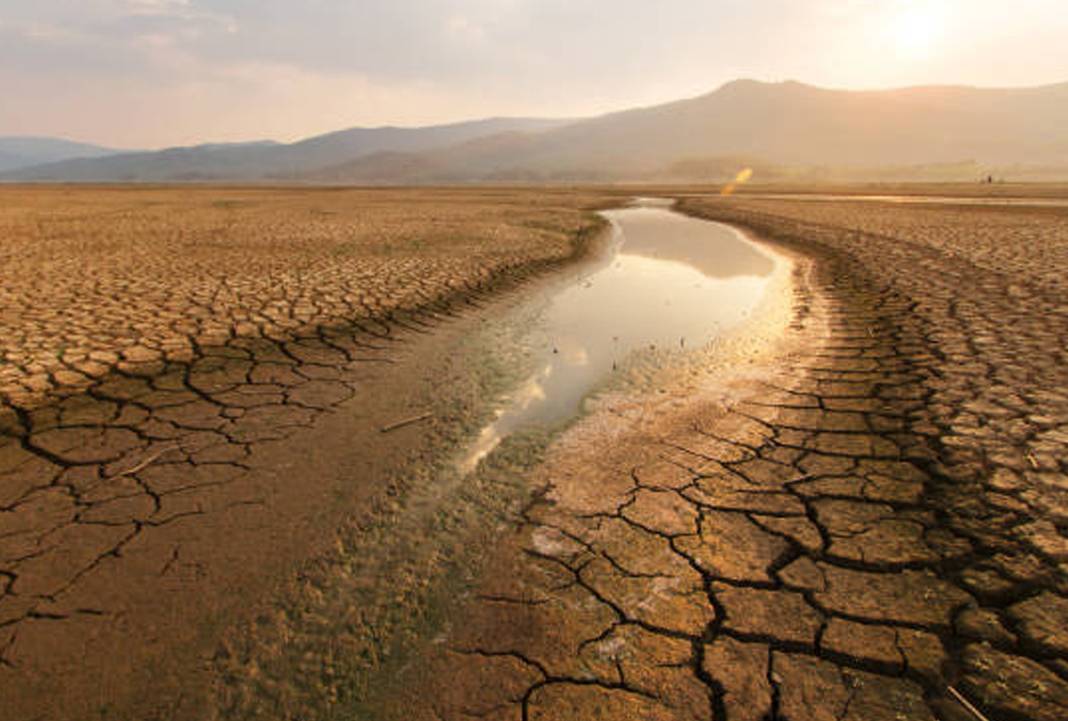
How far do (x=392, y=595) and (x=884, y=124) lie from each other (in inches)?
5549

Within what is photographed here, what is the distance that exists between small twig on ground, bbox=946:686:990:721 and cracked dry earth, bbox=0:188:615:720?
2.19 m

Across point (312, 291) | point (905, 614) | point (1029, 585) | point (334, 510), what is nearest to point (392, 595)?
point (334, 510)

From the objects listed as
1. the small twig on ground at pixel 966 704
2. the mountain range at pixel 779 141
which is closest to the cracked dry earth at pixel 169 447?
the small twig on ground at pixel 966 704

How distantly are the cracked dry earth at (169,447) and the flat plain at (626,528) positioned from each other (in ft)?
0.05

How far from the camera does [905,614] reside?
175 cm

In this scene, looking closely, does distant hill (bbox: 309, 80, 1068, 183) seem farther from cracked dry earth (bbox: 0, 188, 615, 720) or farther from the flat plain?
cracked dry earth (bbox: 0, 188, 615, 720)

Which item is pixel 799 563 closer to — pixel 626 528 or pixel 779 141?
pixel 626 528

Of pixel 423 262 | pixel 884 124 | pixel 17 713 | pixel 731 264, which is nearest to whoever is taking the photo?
pixel 17 713

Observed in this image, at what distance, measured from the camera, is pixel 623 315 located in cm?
600

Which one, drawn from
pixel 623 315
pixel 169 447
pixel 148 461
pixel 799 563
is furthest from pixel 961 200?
pixel 148 461

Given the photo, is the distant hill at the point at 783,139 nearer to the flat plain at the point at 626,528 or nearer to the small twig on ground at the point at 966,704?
the flat plain at the point at 626,528

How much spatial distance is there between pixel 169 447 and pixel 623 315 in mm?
4523

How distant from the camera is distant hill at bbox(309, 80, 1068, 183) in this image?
88250 mm

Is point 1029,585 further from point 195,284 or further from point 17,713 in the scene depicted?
point 195,284
